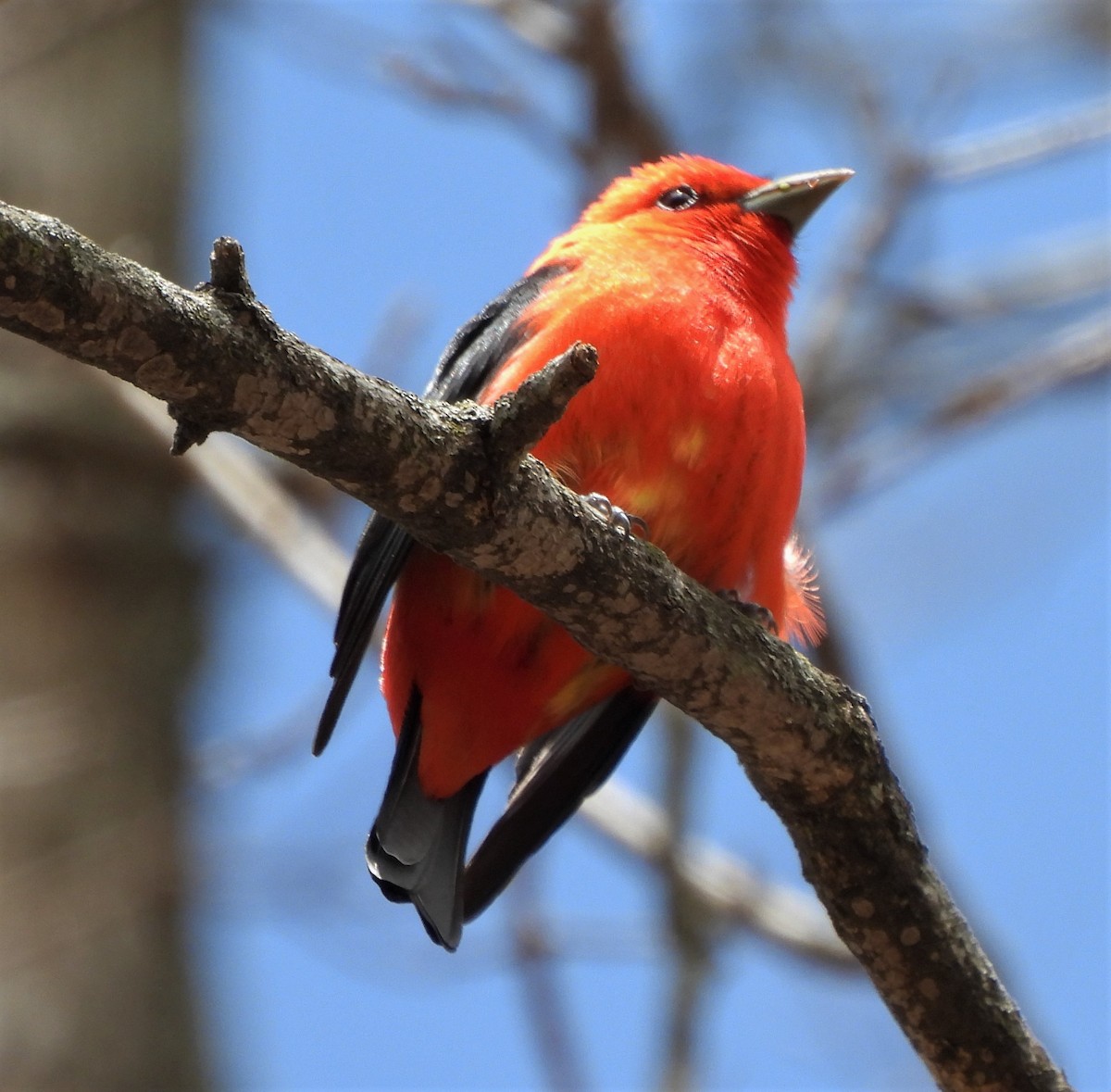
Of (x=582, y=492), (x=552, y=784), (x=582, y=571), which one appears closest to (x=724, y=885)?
(x=552, y=784)

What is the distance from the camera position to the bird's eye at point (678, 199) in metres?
4.86

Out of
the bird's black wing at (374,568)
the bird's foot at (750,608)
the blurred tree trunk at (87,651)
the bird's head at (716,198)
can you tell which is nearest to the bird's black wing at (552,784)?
the bird's foot at (750,608)

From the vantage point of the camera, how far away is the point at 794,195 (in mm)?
4816

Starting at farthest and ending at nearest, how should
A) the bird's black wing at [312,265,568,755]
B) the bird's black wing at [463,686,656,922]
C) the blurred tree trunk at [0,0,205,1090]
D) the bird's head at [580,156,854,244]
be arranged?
the blurred tree trunk at [0,0,205,1090] → the bird's head at [580,156,854,244] → the bird's black wing at [463,686,656,922] → the bird's black wing at [312,265,568,755]

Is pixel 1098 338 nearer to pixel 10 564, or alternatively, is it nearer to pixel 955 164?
pixel 955 164

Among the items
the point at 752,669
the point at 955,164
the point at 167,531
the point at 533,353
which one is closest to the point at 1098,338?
the point at 955,164

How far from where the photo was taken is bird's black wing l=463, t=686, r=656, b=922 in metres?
4.04

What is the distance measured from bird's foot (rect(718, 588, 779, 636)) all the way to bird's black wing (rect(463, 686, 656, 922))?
484 mm

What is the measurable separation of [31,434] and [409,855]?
11.0 ft

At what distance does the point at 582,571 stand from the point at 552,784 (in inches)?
59.2

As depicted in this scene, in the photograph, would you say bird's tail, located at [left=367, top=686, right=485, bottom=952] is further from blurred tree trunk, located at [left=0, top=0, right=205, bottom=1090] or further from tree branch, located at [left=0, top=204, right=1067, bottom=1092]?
blurred tree trunk, located at [left=0, top=0, right=205, bottom=1090]

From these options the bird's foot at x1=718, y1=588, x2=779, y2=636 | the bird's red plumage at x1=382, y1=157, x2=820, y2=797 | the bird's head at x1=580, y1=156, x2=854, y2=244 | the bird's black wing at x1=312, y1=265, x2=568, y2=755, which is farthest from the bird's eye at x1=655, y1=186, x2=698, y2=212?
the bird's foot at x1=718, y1=588, x2=779, y2=636

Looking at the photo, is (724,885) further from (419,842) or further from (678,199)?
(678,199)

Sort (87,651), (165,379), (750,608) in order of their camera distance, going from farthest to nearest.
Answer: (87,651), (750,608), (165,379)
